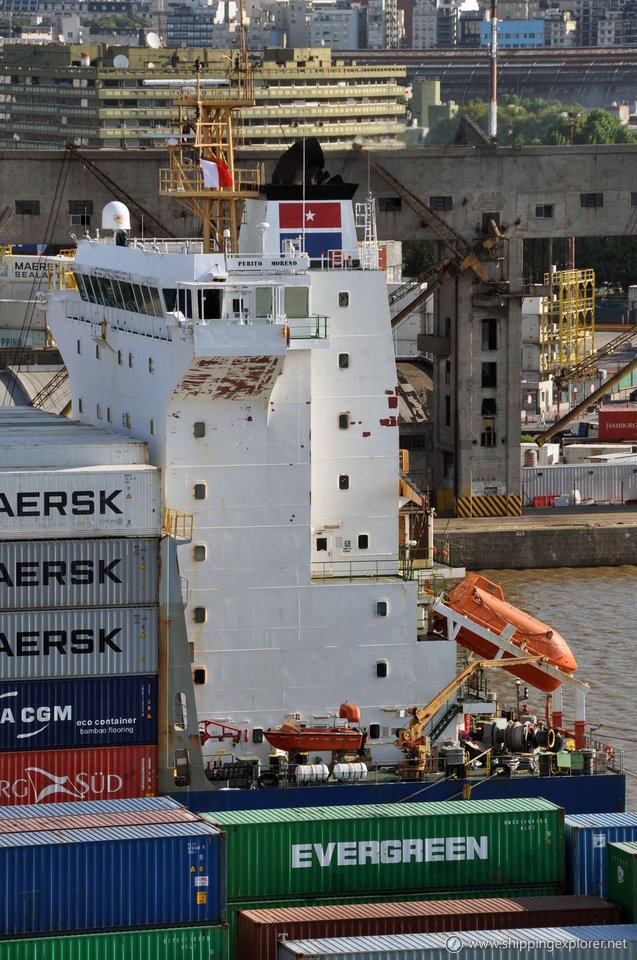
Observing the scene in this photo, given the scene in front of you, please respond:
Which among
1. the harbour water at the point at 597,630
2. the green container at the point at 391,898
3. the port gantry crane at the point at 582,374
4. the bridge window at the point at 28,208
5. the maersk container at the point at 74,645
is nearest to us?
the green container at the point at 391,898

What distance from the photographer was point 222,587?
30.8 meters

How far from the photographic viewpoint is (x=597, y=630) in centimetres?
4538

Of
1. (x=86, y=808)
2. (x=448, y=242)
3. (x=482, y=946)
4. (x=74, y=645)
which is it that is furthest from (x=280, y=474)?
(x=448, y=242)

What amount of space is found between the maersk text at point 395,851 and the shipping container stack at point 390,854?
1 cm

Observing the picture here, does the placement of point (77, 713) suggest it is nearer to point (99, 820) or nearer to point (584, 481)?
point (99, 820)

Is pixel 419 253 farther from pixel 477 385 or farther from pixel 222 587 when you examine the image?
pixel 222 587

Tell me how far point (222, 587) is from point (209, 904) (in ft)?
21.8

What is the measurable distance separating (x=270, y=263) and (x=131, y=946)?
10796 millimetres

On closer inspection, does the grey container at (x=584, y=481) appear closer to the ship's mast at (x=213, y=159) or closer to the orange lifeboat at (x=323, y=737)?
the ship's mast at (x=213, y=159)

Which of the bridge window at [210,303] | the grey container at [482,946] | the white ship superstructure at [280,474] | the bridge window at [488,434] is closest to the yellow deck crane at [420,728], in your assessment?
the white ship superstructure at [280,474]

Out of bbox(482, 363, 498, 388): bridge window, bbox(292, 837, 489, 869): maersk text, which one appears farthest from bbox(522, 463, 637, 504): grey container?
bbox(292, 837, 489, 869): maersk text

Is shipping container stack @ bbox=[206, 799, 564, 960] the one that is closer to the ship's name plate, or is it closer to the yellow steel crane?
the yellow steel crane

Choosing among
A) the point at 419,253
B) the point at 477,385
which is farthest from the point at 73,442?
the point at 419,253

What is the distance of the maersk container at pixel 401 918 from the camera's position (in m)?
25.0
